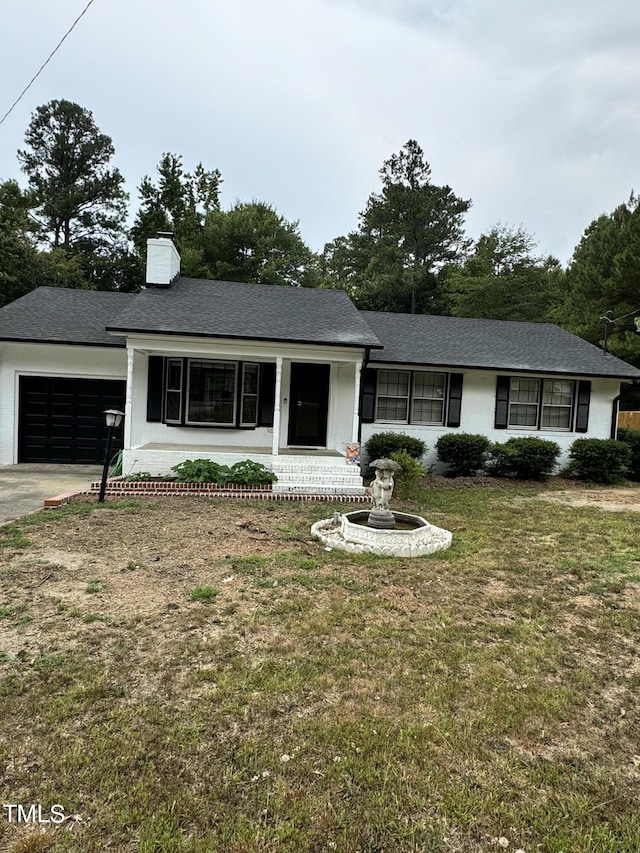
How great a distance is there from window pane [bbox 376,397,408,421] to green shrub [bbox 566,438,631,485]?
4.22 meters

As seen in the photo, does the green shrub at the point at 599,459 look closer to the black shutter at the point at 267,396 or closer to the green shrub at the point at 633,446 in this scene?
the green shrub at the point at 633,446

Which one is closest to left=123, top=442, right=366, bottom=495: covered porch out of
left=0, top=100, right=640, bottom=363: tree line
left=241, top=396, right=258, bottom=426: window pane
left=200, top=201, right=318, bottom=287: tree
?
left=241, top=396, right=258, bottom=426: window pane

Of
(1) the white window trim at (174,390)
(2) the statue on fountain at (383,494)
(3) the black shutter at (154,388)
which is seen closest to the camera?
(2) the statue on fountain at (383,494)

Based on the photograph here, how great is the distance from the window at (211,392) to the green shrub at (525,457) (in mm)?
5808

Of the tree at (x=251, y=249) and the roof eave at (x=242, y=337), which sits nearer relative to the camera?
the roof eave at (x=242, y=337)

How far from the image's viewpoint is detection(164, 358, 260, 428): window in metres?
10.3

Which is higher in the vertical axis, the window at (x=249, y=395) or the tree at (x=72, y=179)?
the tree at (x=72, y=179)

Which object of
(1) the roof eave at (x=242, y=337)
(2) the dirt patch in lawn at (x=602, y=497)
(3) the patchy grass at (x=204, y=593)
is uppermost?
(1) the roof eave at (x=242, y=337)

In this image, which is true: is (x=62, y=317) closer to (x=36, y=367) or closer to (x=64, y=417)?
(x=36, y=367)

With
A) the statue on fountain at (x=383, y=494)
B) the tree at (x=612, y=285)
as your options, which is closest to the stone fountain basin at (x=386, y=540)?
the statue on fountain at (x=383, y=494)

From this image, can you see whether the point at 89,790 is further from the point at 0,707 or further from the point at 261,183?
the point at 261,183

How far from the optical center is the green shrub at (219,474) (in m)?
8.65

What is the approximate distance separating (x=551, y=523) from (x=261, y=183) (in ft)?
88.7

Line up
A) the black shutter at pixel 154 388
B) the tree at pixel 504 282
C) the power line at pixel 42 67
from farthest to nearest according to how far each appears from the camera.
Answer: the tree at pixel 504 282, the black shutter at pixel 154 388, the power line at pixel 42 67
